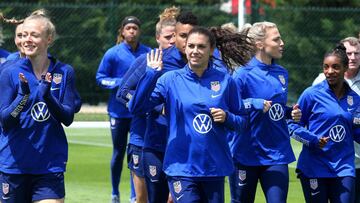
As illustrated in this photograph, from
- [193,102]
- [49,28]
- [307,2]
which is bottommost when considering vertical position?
[307,2]

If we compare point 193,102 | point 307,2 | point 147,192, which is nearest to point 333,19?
point 307,2

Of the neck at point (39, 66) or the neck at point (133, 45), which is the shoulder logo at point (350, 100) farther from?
the neck at point (133, 45)

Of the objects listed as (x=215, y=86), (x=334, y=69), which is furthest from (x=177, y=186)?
(x=334, y=69)

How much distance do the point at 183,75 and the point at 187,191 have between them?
0.92 meters

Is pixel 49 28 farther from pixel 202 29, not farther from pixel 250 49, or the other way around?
pixel 250 49

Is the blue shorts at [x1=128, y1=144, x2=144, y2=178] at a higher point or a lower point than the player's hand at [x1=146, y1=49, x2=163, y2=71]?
lower

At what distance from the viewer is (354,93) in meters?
9.66

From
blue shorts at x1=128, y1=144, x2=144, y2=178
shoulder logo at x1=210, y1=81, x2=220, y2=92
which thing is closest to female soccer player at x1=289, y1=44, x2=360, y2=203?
shoulder logo at x1=210, y1=81, x2=220, y2=92

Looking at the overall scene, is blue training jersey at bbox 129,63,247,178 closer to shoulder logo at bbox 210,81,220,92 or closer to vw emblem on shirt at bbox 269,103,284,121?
shoulder logo at bbox 210,81,220,92

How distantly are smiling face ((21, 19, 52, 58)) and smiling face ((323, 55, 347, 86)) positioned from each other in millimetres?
2762

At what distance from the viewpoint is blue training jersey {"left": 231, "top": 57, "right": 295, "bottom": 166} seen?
9.59 meters

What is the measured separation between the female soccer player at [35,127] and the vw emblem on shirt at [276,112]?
216 centimetres

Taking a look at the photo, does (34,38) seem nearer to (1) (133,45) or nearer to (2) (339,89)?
(2) (339,89)

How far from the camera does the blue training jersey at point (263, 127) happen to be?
9.59m
